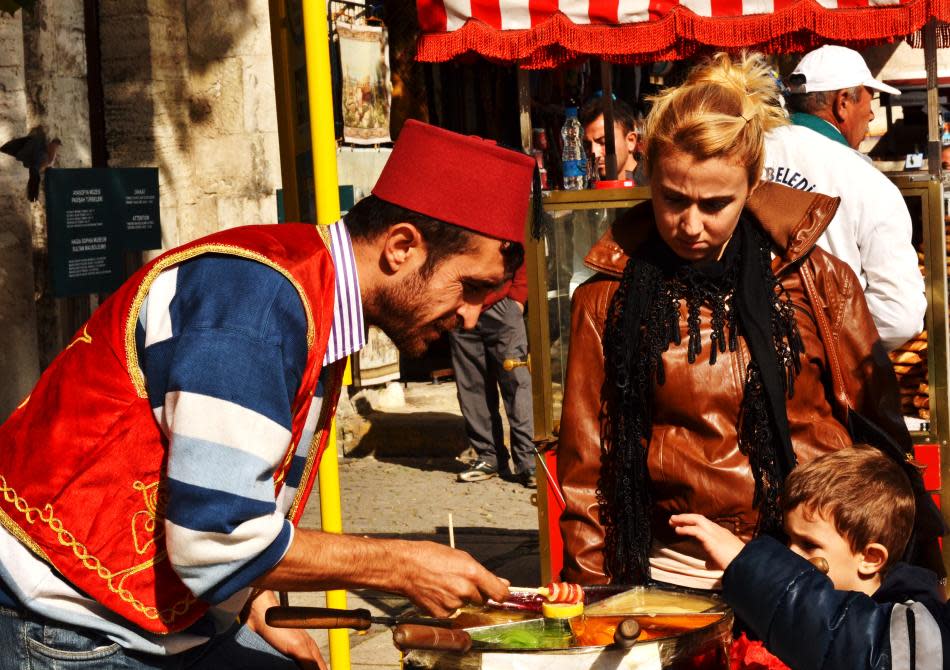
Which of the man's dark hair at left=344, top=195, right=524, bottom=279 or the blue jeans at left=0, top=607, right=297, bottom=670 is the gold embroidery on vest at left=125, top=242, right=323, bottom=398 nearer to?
the man's dark hair at left=344, top=195, right=524, bottom=279

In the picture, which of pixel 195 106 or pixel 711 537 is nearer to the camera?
pixel 711 537

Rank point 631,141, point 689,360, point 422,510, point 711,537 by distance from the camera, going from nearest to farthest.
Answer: point 711,537, point 689,360, point 631,141, point 422,510

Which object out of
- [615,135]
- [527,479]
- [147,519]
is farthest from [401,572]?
[527,479]

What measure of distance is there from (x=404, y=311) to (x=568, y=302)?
2328 millimetres

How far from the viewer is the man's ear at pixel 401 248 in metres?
2.47

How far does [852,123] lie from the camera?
197 inches

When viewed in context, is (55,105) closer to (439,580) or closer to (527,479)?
(527,479)

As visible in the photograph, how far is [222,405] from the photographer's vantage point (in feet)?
6.75

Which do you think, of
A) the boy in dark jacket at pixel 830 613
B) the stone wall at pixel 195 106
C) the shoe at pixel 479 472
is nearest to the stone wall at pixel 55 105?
the stone wall at pixel 195 106

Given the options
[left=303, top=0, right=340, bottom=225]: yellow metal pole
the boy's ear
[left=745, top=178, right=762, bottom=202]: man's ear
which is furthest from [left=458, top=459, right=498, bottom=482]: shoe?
the boy's ear

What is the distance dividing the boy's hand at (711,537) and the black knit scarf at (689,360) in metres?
0.38

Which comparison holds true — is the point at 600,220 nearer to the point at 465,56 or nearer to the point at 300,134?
the point at 465,56

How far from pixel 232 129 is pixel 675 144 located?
6489 mm

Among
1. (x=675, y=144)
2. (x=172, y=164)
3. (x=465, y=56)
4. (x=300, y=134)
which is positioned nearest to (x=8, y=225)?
(x=172, y=164)
